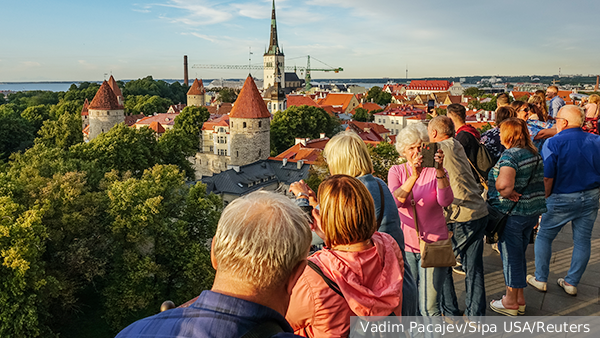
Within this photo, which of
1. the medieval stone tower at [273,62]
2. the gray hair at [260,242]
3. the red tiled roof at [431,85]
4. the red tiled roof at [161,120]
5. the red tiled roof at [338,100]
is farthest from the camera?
the red tiled roof at [431,85]

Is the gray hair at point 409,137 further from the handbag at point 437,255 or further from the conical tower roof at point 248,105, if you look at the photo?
the conical tower roof at point 248,105

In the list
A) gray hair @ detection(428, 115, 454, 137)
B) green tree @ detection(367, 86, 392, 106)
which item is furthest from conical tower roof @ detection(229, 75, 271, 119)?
green tree @ detection(367, 86, 392, 106)

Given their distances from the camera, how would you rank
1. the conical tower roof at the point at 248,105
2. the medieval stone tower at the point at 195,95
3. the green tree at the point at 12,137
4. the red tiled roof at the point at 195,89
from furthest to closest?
the red tiled roof at the point at 195,89
the medieval stone tower at the point at 195,95
the green tree at the point at 12,137
the conical tower roof at the point at 248,105

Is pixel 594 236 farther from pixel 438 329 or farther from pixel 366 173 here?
pixel 366 173

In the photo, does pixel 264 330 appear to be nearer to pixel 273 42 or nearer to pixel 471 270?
pixel 471 270

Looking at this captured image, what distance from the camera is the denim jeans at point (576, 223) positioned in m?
3.54

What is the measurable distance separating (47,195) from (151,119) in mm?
33582

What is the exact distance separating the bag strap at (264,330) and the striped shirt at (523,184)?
2518 millimetres

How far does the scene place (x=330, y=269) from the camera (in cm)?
187

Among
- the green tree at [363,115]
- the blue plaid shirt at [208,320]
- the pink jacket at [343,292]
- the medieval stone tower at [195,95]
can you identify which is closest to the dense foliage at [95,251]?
the pink jacket at [343,292]

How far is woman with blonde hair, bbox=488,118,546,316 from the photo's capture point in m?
3.17

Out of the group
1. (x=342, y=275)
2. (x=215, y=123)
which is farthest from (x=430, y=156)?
(x=215, y=123)

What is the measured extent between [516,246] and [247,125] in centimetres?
2481

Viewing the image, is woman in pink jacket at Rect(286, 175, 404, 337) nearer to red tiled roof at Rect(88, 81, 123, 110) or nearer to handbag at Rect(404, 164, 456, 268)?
handbag at Rect(404, 164, 456, 268)
